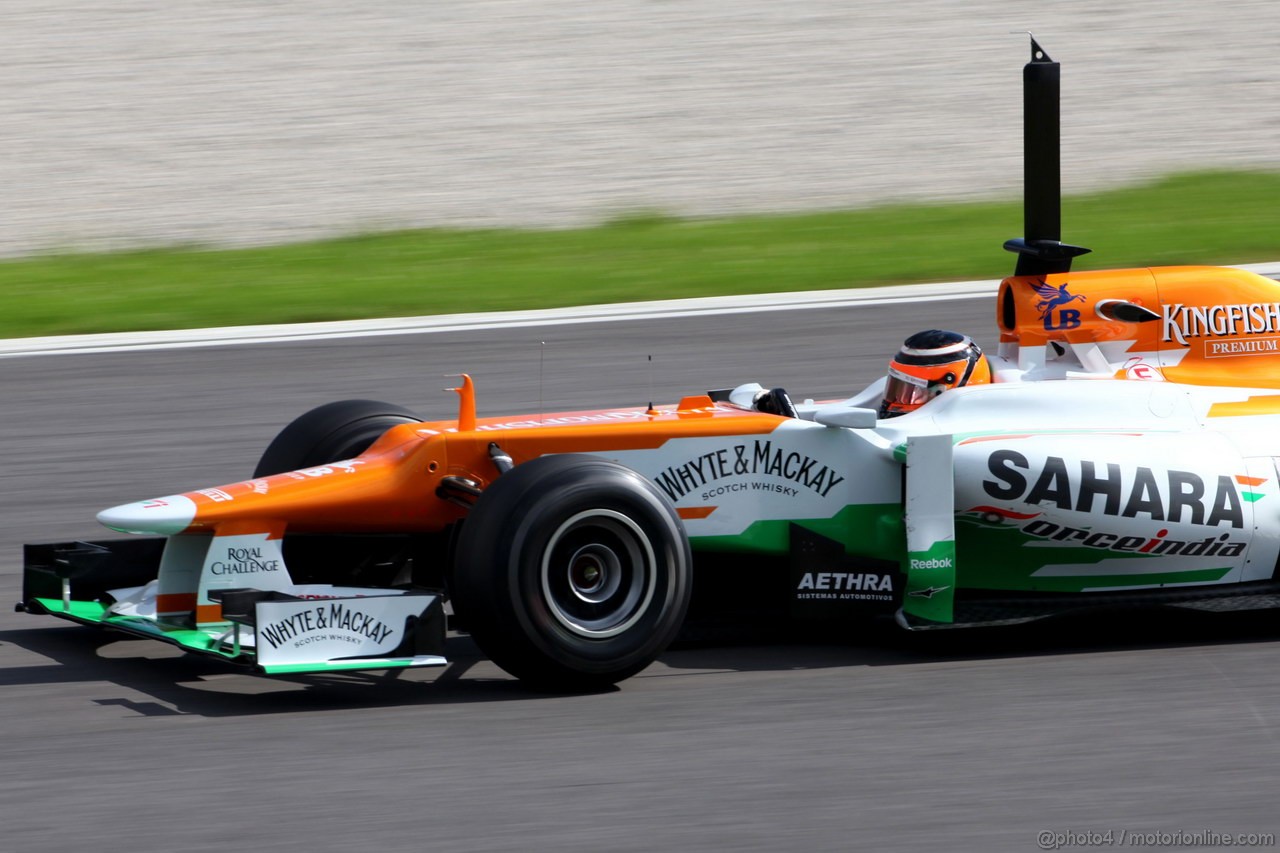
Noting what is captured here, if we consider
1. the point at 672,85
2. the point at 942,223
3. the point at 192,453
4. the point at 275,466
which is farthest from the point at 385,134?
the point at 275,466

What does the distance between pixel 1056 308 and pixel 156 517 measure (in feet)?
10.4

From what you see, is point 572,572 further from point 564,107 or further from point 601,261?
point 564,107

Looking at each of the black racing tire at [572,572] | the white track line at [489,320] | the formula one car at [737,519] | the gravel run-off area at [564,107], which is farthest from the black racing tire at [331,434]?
the gravel run-off area at [564,107]

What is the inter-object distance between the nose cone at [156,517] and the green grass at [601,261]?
6.79 meters

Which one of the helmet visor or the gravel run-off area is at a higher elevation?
the gravel run-off area

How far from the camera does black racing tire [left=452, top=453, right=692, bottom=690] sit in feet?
16.9

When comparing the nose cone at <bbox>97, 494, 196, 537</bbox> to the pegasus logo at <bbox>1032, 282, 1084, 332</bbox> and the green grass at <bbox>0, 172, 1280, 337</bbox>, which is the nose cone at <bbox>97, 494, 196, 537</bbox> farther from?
the green grass at <bbox>0, 172, 1280, 337</bbox>

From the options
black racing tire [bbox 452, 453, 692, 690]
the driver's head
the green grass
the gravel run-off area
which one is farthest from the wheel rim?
the gravel run-off area

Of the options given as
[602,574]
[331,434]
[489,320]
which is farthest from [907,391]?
[489,320]

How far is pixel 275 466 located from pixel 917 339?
7.78 feet

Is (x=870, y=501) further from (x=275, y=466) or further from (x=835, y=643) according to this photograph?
(x=275, y=466)

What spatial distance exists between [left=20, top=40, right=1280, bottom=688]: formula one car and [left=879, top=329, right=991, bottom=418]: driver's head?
4 cm

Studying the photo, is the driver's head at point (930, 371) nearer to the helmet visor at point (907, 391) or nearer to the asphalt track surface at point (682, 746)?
the helmet visor at point (907, 391)

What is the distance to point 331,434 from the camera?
6.43 m
